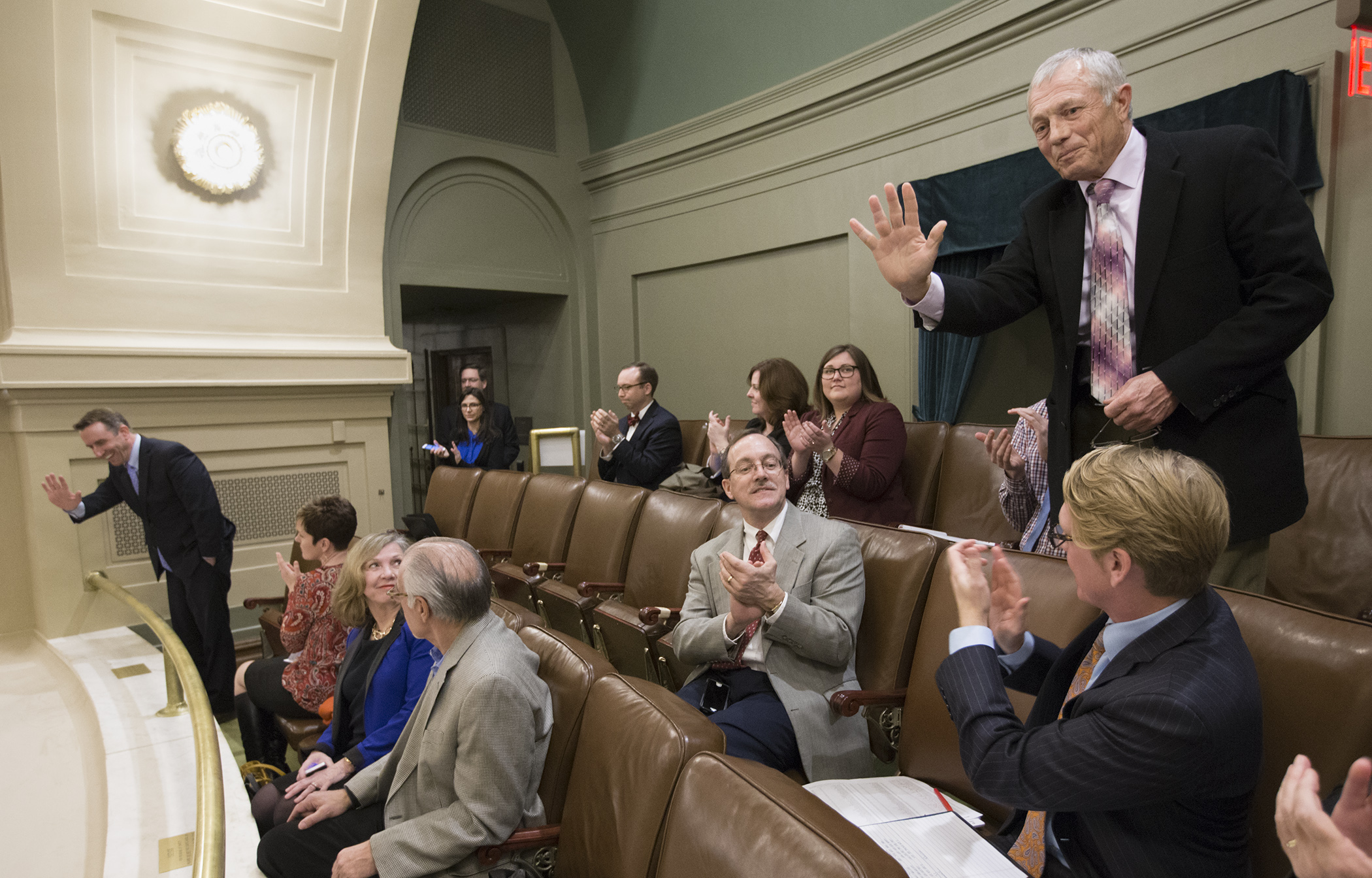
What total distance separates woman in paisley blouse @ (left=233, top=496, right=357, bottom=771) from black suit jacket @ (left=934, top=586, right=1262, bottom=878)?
2105 millimetres

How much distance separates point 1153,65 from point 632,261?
365 centimetres

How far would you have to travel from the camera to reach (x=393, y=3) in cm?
467

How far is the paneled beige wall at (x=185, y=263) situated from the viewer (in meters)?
3.95


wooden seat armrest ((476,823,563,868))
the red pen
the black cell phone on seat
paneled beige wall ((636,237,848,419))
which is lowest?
wooden seat armrest ((476,823,563,868))

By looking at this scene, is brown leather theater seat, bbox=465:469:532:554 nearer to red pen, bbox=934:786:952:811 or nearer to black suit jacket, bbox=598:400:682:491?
black suit jacket, bbox=598:400:682:491

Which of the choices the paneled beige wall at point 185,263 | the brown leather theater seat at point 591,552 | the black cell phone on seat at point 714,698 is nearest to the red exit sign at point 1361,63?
the black cell phone on seat at point 714,698

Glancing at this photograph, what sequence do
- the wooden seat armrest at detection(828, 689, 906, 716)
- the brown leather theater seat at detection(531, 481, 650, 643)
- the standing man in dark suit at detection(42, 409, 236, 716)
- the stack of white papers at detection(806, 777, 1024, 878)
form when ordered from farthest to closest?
1. the standing man in dark suit at detection(42, 409, 236, 716)
2. the brown leather theater seat at detection(531, 481, 650, 643)
3. the wooden seat armrest at detection(828, 689, 906, 716)
4. the stack of white papers at detection(806, 777, 1024, 878)

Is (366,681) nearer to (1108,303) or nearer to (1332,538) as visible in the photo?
(1108,303)

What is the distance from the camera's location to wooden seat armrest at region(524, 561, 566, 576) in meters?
3.02

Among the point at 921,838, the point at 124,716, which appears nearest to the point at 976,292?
the point at 921,838

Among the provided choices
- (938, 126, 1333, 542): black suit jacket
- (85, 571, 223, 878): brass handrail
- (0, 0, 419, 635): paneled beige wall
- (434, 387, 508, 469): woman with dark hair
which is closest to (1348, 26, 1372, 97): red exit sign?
(938, 126, 1333, 542): black suit jacket

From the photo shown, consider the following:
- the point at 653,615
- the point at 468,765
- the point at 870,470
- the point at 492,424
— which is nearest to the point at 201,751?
the point at 468,765

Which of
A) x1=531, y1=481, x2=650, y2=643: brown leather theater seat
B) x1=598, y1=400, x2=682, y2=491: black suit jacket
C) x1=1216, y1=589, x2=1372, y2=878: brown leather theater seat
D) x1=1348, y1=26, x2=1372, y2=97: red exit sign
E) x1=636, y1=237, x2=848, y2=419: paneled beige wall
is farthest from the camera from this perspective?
x1=636, y1=237, x2=848, y2=419: paneled beige wall

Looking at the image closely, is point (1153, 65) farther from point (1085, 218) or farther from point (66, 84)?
point (66, 84)
